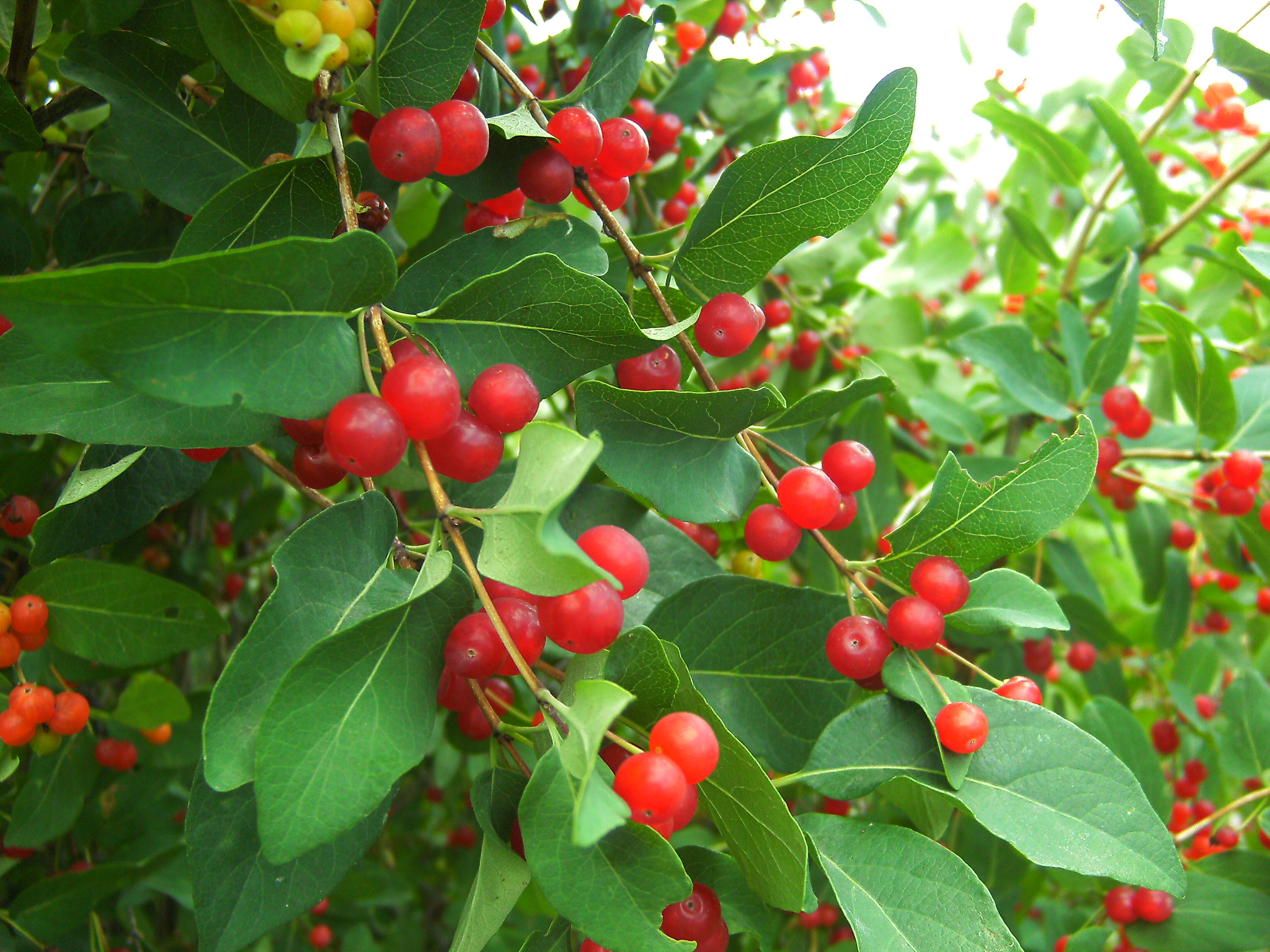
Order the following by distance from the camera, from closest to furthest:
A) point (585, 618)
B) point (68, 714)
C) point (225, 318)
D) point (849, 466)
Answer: point (225, 318) < point (585, 618) < point (849, 466) < point (68, 714)

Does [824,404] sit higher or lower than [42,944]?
higher

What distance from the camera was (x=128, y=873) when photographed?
128cm

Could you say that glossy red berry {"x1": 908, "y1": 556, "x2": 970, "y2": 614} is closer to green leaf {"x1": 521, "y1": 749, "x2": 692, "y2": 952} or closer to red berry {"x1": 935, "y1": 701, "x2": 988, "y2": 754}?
red berry {"x1": 935, "y1": 701, "x2": 988, "y2": 754}

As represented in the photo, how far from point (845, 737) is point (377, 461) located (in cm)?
55

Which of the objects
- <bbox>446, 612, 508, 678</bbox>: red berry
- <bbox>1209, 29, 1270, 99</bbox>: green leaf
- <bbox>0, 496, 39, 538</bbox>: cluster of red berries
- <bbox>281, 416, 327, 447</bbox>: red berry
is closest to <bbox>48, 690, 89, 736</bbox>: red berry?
<bbox>0, 496, 39, 538</bbox>: cluster of red berries

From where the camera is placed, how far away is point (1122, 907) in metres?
1.30

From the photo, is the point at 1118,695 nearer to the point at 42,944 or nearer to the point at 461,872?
the point at 461,872

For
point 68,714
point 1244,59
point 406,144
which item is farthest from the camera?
point 1244,59

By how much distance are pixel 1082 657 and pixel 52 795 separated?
75.1 inches

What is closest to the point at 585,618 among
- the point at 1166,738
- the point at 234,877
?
the point at 234,877

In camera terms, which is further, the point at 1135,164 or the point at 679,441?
the point at 1135,164

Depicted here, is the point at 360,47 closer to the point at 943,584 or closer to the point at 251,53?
the point at 251,53

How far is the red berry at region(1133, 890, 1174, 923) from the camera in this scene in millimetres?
1252

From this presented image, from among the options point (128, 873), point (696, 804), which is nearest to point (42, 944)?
point (128, 873)
